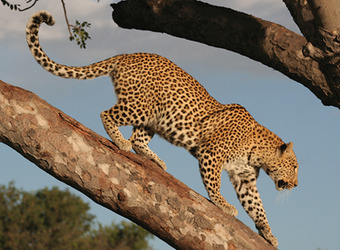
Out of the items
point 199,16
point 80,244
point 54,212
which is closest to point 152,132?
point 199,16

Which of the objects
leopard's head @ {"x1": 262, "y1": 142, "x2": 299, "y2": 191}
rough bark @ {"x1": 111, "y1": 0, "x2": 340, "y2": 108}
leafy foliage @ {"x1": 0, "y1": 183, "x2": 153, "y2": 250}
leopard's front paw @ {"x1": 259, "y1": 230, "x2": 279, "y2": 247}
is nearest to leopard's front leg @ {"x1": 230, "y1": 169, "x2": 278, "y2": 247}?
leopard's front paw @ {"x1": 259, "y1": 230, "x2": 279, "y2": 247}

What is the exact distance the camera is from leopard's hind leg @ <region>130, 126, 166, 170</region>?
7797 millimetres

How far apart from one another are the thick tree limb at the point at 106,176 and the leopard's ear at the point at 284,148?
186 cm

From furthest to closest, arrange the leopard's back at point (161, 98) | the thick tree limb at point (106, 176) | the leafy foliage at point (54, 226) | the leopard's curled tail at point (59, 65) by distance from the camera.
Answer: the leafy foliage at point (54, 226) → the leopard's back at point (161, 98) → the leopard's curled tail at point (59, 65) → the thick tree limb at point (106, 176)

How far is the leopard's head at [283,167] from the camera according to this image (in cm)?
777

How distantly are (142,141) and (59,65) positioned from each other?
147 cm

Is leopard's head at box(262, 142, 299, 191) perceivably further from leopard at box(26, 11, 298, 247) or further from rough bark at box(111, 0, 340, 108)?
rough bark at box(111, 0, 340, 108)

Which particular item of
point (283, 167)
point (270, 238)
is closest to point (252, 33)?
point (283, 167)

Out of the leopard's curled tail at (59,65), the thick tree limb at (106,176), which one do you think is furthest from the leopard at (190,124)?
the thick tree limb at (106,176)

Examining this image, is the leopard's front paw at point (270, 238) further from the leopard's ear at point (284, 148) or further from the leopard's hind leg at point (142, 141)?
the leopard's hind leg at point (142, 141)

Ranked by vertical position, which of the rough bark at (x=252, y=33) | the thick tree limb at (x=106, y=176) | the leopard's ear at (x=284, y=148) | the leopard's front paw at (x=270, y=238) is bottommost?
the thick tree limb at (x=106, y=176)

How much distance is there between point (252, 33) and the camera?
24.2 feet

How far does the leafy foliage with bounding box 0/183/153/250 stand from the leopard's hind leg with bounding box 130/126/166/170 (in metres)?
21.3

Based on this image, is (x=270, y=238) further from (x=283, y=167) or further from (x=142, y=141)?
(x=142, y=141)
